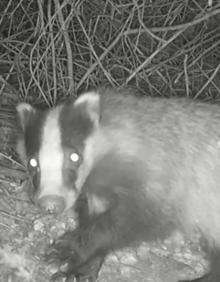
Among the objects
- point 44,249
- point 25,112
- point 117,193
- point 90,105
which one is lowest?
point 44,249

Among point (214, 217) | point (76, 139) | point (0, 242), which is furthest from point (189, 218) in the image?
point (0, 242)

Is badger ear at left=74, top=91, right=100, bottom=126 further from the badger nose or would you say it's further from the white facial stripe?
Result: the badger nose

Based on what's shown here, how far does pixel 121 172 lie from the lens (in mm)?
2293

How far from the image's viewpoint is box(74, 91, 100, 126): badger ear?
2.30m

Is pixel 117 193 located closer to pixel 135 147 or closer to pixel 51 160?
pixel 135 147

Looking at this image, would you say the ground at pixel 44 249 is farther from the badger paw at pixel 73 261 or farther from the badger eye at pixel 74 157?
the badger eye at pixel 74 157

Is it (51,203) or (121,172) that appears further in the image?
(121,172)

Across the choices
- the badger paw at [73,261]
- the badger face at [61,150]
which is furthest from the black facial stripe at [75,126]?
the badger paw at [73,261]

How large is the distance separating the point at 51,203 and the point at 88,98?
18.2 inches

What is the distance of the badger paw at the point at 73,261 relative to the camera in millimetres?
2270

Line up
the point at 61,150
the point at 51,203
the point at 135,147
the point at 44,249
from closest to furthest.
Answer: the point at 51,203 < the point at 61,150 < the point at 135,147 < the point at 44,249

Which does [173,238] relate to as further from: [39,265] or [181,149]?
[39,265]

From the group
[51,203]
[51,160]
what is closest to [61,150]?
[51,160]

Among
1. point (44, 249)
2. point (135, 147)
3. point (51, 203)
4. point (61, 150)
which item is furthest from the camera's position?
point (44, 249)
